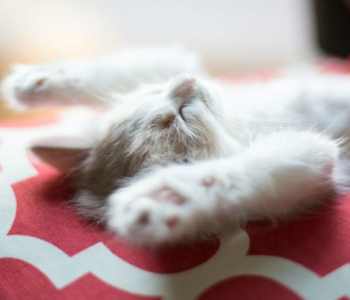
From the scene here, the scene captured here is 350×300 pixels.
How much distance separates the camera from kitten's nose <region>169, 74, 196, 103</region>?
0.91 metres

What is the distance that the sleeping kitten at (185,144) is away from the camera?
64cm

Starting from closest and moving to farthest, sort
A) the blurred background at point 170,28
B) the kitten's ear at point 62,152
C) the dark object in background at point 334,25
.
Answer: the kitten's ear at point 62,152
the dark object in background at point 334,25
the blurred background at point 170,28

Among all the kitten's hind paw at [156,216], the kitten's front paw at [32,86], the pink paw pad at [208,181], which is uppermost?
the pink paw pad at [208,181]

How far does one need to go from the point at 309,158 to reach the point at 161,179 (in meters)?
0.30

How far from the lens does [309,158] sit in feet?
2.52

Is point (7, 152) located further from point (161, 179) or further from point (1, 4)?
point (1, 4)

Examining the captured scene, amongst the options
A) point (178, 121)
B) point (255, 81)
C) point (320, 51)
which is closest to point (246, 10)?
point (320, 51)

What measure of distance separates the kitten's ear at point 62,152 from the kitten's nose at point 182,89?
248 mm

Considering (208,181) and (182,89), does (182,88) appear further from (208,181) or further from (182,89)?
(208,181)

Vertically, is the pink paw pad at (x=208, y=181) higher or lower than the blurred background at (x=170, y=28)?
higher

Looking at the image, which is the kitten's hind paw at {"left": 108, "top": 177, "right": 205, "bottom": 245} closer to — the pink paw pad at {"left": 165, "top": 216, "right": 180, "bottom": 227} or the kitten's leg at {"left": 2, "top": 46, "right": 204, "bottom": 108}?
the pink paw pad at {"left": 165, "top": 216, "right": 180, "bottom": 227}

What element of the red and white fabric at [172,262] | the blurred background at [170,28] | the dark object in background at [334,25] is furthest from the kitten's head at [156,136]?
the blurred background at [170,28]

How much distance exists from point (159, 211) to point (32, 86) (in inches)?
25.0

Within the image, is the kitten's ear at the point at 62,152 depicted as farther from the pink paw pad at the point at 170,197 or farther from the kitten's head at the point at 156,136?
the pink paw pad at the point at 170,197
